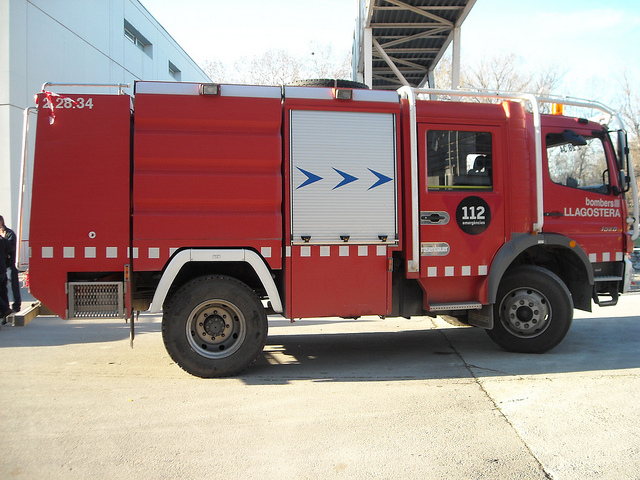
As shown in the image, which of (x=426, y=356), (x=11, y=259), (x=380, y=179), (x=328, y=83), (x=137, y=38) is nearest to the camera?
(x=380, y=179)

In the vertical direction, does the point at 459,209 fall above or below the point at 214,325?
above

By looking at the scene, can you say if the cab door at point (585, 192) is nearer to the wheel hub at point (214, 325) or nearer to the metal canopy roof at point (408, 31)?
the wheel hub at point (214, 325)

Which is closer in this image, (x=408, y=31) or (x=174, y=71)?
(x=408, y=31)

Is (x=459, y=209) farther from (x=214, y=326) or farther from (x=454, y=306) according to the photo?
(x=214, y=326)

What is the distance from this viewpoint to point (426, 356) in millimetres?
6395

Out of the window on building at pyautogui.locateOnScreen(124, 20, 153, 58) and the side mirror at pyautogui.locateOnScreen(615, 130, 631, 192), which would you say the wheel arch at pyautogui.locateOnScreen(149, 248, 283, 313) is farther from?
the window on building at pyautogui.locateOnScreen(124, 20, 153, 58)

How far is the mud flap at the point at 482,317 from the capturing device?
614 cm

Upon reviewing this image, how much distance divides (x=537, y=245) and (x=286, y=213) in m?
3.21

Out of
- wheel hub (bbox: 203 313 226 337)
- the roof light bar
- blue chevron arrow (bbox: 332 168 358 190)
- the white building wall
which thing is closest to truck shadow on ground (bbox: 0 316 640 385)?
wheel hub (bbox: 203 313 226 337)

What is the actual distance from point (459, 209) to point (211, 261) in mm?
2951

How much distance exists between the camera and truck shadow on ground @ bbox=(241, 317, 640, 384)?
5.65 metres

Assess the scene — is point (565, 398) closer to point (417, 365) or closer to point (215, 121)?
point (417, 365)

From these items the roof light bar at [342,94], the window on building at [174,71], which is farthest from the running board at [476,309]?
the window on building at [174,71]

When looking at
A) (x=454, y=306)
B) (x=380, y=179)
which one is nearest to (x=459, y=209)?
(x=380, y=179)
